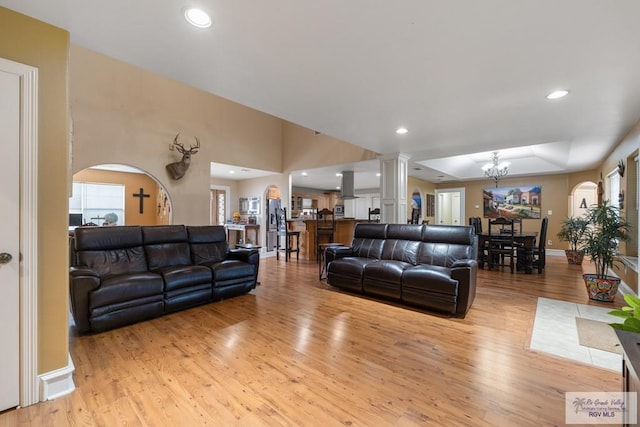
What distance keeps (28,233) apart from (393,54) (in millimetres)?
2680

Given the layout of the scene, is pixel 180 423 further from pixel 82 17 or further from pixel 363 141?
pixel 363 141

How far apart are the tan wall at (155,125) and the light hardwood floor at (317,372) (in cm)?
333

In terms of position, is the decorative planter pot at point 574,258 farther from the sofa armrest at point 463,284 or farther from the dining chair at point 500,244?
the sofa armrest at point 463,284

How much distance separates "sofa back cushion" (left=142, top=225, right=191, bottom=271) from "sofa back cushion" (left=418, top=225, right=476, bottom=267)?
339 cm

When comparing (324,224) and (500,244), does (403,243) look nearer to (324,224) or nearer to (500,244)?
(324,224)

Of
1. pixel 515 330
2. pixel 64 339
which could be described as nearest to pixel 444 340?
pixel 515 330

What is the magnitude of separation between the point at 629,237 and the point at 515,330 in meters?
2.82

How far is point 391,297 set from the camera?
369 cm

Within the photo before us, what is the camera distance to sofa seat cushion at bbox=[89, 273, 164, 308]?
271cm

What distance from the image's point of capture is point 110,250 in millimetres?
3453

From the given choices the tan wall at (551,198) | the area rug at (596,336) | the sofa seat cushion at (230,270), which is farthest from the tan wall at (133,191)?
the tan wall at (551,198)

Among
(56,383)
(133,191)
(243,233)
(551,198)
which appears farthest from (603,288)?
(133,191)

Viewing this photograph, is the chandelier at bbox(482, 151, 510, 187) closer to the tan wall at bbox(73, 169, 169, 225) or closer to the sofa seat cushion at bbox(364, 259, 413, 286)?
the sofa seat cushion at bbox(364, 259, 413, 286)

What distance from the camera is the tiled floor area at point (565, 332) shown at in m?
2.29
